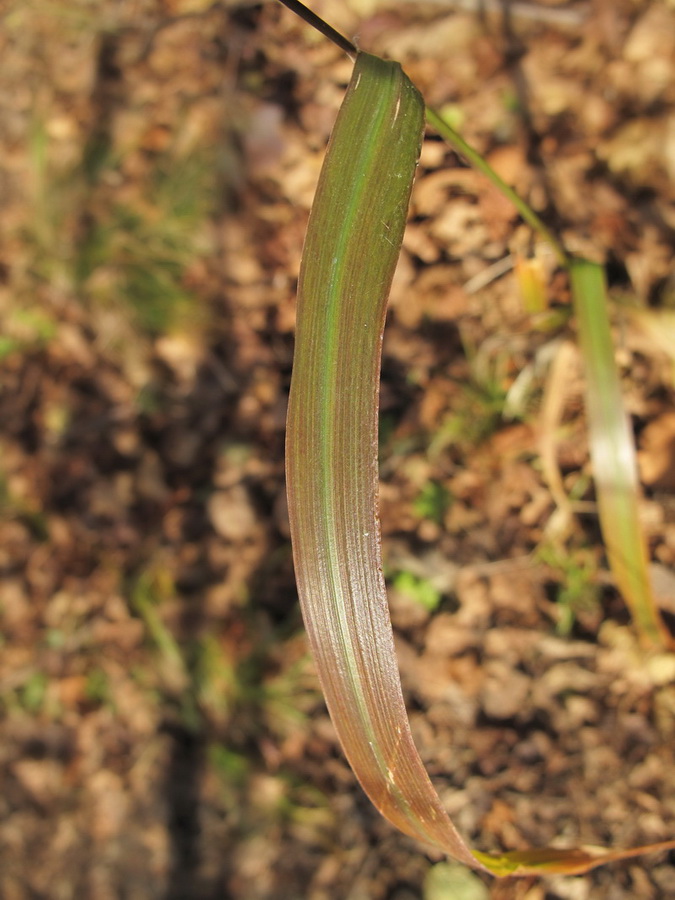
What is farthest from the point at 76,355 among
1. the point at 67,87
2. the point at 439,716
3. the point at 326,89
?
the point at 439,716

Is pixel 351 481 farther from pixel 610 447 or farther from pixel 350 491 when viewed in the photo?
pixel 610 447

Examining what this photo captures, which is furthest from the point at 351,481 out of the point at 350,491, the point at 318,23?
the point at 318,23

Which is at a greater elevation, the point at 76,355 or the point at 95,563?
the point at 76,355

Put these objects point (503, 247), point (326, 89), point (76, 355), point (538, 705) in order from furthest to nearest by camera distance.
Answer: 1. point (76, 355)
2. point (326, 89)
3. point (503, 247)
4. point (538, 705)

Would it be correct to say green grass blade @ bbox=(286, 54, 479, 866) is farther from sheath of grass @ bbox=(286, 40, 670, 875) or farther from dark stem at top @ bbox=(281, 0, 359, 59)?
dark stem at top @ bbox=(281, 0, 359, 59)

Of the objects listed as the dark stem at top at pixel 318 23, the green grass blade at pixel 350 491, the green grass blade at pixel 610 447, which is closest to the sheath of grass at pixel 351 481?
the green grass blade at pixel 350 491

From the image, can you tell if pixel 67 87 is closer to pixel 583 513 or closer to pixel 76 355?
pixel 76 355

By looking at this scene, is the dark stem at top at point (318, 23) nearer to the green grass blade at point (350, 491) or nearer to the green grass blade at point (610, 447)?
the green grass blade at point (350, 491)

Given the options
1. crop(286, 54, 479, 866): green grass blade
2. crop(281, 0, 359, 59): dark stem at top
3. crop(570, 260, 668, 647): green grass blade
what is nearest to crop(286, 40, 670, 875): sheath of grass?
crop(286, 54, 479, 866): green grass blade
